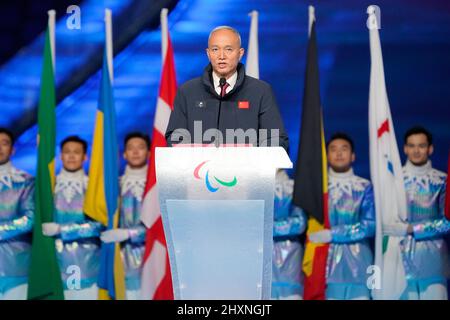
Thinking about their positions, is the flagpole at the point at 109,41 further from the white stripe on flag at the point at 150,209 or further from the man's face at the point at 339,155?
the man's face at the point at 339,155

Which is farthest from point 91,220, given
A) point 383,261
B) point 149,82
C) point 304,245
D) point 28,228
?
point 383,261

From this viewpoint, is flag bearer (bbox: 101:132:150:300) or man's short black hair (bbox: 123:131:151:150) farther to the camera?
man's short black hair (bbox: 123:131:151:150)

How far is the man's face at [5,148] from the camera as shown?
6.76 m

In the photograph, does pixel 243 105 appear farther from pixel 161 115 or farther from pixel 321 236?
pixel 321 236

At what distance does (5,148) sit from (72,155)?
55 cm

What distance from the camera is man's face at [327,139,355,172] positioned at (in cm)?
673

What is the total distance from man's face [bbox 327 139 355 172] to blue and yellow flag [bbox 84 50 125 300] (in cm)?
176

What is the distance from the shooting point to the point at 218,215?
136 inches

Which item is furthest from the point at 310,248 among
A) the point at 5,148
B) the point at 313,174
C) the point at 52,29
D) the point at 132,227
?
the point at 52,29

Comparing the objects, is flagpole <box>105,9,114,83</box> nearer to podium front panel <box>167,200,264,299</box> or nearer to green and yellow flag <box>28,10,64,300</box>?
green and yellow flag <box>28,10,64,300</box>

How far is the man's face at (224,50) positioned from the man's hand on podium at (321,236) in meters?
3.04

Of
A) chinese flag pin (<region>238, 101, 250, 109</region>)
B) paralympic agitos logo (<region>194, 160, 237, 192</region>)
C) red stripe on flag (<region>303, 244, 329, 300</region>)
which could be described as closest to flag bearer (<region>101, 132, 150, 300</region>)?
red stripe on flag (<region>303, 244, 329, 300</region>)
